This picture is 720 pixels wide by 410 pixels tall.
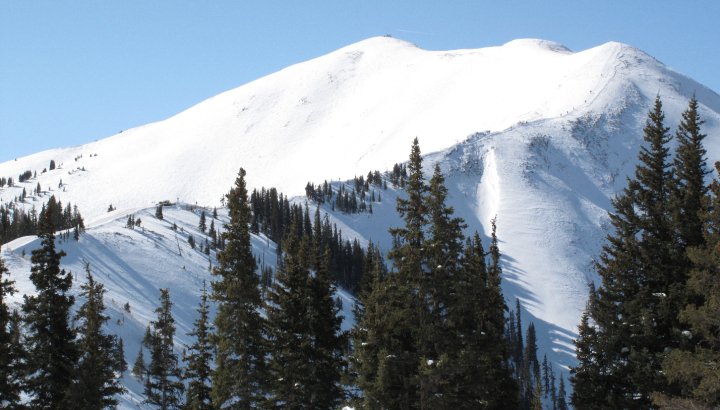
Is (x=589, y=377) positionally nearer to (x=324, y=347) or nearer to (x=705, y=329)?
(x=705, y=329)

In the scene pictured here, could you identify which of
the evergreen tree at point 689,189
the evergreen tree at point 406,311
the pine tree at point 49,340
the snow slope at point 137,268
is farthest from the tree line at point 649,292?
the snow slope at point 137,268

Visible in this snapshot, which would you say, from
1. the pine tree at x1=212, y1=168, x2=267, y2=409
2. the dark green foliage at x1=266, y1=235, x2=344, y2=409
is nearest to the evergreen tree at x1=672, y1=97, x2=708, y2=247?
the dark green foliage at x1=266, y1=235, x2=344, y2=409

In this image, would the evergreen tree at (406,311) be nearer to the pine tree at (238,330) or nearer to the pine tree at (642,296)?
the pine tree at (238,330)

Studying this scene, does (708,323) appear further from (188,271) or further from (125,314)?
(188,271)

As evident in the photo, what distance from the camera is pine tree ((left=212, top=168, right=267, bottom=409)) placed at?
28438 millimetres

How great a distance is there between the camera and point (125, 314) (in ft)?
247

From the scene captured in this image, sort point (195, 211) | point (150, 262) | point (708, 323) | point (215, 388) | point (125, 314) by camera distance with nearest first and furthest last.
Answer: point (708, 323) < point (215, 388) < point (125, 314) < point (150, 262) < point (195, 211)

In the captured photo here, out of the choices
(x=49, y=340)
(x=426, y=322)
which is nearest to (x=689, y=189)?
(x=426, y=322)

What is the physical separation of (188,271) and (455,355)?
82.9 metres

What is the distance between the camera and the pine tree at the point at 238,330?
1120 inches

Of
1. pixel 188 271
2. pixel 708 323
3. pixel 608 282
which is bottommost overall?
pixel 708 323

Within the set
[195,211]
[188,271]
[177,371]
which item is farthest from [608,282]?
[195,211]

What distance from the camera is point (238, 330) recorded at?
28.5m

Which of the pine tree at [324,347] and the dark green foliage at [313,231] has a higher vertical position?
the dark green foliage at [313,231]
